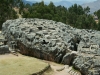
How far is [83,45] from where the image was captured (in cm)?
2491

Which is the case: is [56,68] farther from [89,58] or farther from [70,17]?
[70,17]

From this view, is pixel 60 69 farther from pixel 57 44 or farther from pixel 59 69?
pixel 57 44

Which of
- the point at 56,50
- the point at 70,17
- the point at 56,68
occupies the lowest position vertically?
the point at 56,68

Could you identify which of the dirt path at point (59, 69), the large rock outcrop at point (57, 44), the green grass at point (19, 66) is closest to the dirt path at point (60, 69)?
the dirt path at point (59, 69)

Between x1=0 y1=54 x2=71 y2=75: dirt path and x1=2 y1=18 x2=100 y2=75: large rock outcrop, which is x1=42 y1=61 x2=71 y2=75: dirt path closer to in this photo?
x1=0 y1=54 x2=71 y2=75: dirt path

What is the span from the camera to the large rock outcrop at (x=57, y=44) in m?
20.9

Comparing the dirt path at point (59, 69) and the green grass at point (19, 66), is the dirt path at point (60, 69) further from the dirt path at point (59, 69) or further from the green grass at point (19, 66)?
the green grass at point (19, 66)

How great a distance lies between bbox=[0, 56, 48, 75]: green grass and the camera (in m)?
18.5

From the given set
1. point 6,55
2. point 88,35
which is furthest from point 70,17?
point 6,55

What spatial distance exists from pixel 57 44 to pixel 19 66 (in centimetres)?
526

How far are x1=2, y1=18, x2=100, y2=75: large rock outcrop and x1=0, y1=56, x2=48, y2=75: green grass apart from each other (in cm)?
251

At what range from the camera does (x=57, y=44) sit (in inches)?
916

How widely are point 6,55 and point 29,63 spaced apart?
16.5ft

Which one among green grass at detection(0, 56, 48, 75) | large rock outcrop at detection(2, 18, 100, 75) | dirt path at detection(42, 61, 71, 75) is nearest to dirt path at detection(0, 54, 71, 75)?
dirt path at detection(42, 61, 71, 75)
